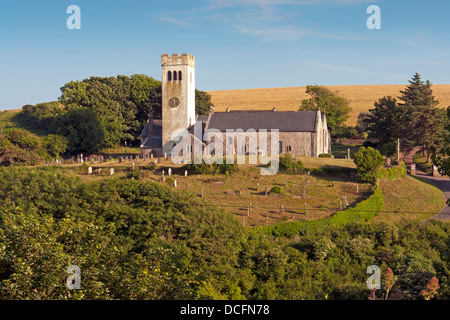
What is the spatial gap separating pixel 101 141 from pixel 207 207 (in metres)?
53.0

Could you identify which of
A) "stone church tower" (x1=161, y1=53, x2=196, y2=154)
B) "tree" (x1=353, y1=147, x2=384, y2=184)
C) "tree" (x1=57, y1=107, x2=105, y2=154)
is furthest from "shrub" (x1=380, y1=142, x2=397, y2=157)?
"tree" (x1=57, y1=107, x2=105, y2=154)

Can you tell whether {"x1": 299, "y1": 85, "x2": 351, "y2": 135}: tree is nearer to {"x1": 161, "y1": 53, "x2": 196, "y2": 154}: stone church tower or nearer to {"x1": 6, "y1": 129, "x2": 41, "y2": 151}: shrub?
{"x1": 161, "y1": 53, "x2": 196, "y2": 154}: stone church tower

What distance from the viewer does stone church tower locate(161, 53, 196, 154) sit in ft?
228

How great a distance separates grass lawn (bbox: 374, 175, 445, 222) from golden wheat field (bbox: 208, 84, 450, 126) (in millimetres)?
68300

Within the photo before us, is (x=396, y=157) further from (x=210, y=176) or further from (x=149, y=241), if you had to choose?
(x=149, y=241)

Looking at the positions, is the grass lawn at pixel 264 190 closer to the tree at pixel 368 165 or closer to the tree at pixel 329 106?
the tree at pixel 368 165

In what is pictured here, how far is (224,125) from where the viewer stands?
70.6 m

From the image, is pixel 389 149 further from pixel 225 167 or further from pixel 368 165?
pixel 225 167

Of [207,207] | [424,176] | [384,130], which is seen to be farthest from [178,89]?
[207,207]

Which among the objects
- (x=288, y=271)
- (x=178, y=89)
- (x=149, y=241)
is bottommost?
(x=288, y=271)

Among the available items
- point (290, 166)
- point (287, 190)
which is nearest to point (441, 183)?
point (290, 166)

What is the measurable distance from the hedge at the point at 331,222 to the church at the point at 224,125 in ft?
88.4

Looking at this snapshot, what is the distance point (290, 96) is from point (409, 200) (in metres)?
105

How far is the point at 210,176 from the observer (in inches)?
2128
